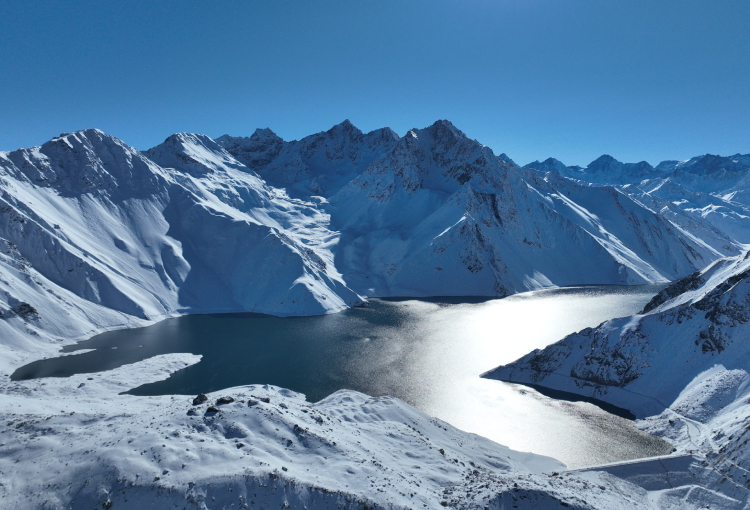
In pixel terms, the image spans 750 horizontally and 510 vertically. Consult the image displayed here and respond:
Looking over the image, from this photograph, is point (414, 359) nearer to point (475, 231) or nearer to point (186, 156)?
point (475, 231)

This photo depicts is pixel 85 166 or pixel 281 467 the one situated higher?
pixel 85 166

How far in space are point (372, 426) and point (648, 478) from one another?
79.6 ft

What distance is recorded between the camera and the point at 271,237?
401 feet

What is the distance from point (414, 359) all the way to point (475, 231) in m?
81.6

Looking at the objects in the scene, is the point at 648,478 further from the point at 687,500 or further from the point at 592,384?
the point at 592,384

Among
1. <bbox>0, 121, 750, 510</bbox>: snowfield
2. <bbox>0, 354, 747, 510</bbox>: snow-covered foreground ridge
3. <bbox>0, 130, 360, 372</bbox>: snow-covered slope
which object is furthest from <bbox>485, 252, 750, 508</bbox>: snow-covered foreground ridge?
<bbox>0, 130, 360, 372</bbox>: snow-covered slope

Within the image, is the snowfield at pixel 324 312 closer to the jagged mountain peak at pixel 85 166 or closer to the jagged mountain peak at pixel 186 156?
the jagged mountain peak at pixel 85 166

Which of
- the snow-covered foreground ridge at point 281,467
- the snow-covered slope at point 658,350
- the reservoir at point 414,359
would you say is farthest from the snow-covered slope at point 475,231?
the snow-covered foreground ridge at point 281,467

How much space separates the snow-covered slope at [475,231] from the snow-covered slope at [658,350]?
69.9m

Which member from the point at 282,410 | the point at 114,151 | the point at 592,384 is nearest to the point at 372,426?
the point at 282,410

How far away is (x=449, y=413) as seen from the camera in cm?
5072

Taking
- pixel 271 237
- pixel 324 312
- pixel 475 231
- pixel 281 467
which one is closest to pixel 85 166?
pixel 271 237

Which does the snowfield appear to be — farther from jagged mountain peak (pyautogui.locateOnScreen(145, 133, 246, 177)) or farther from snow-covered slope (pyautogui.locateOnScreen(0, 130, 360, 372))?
jagged mountain peak (pyautogui.locateOnScreen(145, 133, 246, 177))

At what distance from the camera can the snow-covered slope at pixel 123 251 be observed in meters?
78.9
